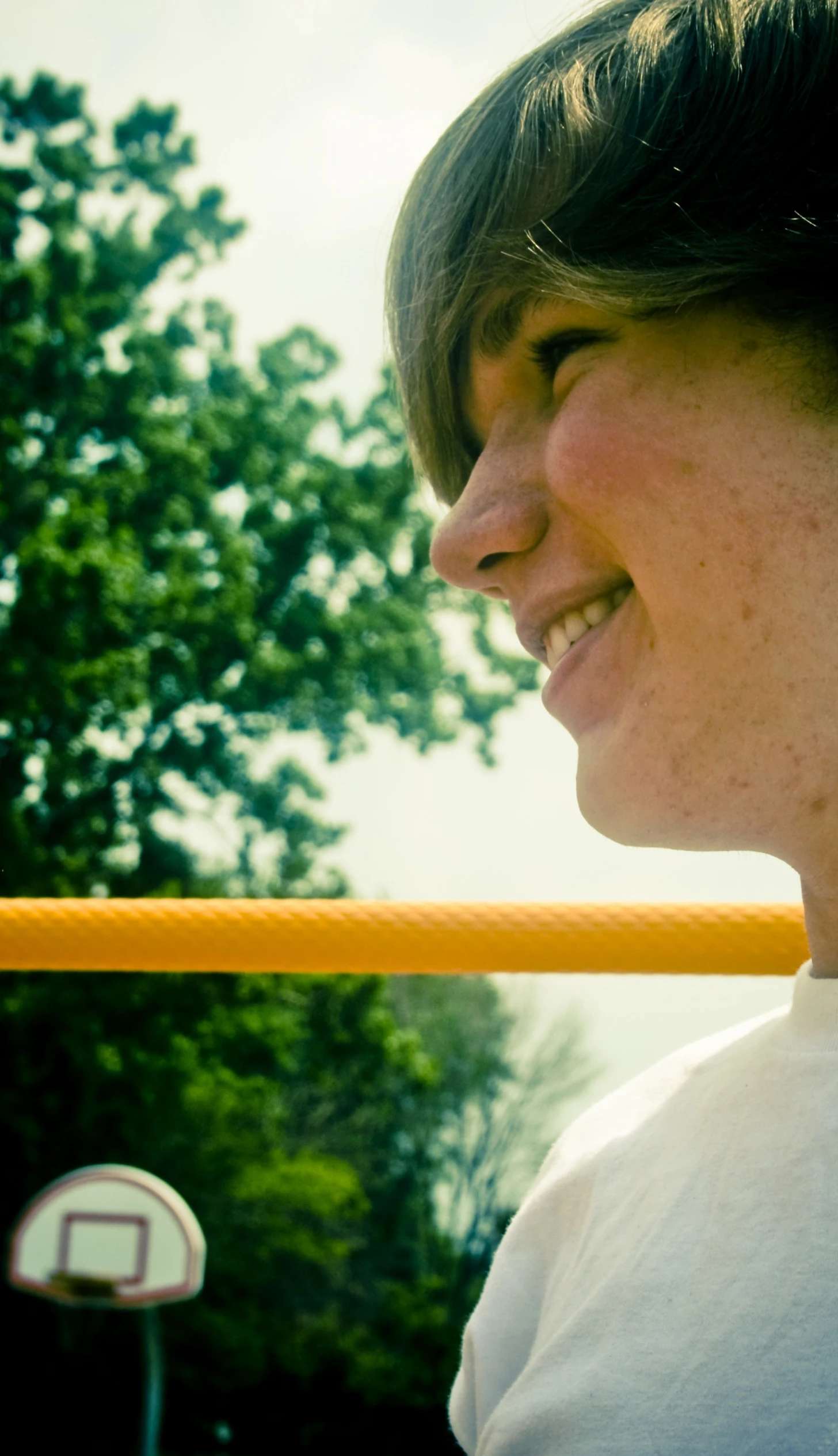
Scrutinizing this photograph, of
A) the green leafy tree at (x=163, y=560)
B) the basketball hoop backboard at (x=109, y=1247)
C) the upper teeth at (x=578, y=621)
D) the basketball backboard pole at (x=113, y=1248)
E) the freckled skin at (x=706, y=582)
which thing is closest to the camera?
the freckled skin at (x=706, y=582)

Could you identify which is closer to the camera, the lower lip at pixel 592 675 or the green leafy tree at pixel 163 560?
the lower lip at pixel 592 675

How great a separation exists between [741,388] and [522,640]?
11.9 inches

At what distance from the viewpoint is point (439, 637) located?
12664mm

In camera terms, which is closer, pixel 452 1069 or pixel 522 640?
pixel 522 640

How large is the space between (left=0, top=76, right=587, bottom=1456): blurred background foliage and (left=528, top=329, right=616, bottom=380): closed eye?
1021cm

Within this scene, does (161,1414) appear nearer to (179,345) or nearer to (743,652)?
(179,345)

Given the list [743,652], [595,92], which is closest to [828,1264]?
[743,652]

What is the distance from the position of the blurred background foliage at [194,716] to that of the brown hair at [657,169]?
402 inches

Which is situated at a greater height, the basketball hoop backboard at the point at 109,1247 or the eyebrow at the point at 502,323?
the eyebrow at the point at 502,323

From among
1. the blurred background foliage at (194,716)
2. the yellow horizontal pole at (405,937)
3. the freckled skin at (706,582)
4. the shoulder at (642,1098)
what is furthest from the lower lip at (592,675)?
the blurred background foliage at (194,716)

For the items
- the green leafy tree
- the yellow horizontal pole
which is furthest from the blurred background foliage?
the yellow horizontal pole

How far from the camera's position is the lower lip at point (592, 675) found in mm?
797

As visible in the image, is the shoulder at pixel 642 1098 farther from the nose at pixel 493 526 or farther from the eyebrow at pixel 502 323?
the eyebrow at pixel 502 323

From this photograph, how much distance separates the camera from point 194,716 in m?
12.0
